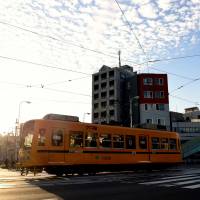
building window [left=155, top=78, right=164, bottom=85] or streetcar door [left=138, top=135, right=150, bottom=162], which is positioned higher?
building window [left=155, top=78, right=164, bottom=85]

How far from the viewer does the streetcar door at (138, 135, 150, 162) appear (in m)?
24.0

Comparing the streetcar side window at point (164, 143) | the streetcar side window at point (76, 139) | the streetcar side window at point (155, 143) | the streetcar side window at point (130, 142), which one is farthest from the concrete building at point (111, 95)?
the streetcar side window at point (76, 139)

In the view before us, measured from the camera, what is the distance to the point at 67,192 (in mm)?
11023

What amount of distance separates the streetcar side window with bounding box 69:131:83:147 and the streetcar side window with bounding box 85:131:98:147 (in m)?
0.43

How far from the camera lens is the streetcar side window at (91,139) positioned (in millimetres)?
20844

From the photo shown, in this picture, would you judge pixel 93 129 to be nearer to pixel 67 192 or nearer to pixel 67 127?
pixel 67 127

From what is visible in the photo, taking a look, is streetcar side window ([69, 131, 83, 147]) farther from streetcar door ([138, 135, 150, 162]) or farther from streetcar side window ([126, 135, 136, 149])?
streetcar door ([138, 135, 150, 162])

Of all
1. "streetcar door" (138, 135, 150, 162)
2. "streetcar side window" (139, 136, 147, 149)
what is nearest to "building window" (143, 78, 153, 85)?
"streetcar door" (138, 135, 150, 162)

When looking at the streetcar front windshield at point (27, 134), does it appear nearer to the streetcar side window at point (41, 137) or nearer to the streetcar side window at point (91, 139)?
the streetcar side window at point (41, 137)

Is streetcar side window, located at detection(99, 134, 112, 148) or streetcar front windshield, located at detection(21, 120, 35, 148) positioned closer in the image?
streetcar front windshield, located at detection(21, 120, 35, 148)

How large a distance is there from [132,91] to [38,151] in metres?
65.3

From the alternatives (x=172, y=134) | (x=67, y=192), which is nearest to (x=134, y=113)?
(x=172, y=134)

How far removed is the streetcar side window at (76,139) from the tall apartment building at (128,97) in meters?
52.4

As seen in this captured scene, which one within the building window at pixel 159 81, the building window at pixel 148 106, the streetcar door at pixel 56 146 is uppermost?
the building window at pixel 159 81
